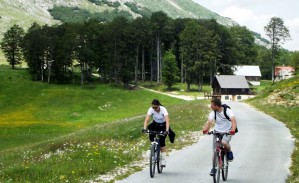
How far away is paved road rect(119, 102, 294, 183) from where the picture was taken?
47.2ft

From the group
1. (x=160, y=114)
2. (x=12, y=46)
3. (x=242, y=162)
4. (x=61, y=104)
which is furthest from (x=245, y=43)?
(x=160, y=114)

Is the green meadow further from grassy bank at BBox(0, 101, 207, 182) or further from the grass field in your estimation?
the grass field

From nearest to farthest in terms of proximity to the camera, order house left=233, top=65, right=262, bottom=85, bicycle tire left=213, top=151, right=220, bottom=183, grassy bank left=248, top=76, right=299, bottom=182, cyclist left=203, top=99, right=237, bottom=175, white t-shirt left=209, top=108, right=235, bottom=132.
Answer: bicycle tire left=213, top=151, right=220, bottom=183 → cyclist left=203, top=99, right=237, bottom=175 → white t-shirt left=209, top=108, right=235, bottom=132 → grassy bank left=248, top=76, right=299, bottom=182 → house left=233, top=65, right=262, bottom=85

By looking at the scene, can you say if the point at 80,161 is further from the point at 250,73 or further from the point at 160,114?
the point at 250,73

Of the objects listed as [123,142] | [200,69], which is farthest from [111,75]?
[123,142]

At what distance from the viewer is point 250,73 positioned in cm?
15612

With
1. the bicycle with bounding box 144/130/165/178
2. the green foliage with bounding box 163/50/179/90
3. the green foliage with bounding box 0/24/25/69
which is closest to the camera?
the bicycle with bounding box 144/130/165/178

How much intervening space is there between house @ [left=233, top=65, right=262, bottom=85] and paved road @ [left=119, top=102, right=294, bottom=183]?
13190 centimetres

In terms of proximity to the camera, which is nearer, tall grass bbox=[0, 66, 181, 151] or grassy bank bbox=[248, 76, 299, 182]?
grassy bank bbox=[248, 76, 299, 182]

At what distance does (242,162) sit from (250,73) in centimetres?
14339

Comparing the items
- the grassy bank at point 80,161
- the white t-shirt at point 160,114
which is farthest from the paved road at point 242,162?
the white t-shirt at point 160,114

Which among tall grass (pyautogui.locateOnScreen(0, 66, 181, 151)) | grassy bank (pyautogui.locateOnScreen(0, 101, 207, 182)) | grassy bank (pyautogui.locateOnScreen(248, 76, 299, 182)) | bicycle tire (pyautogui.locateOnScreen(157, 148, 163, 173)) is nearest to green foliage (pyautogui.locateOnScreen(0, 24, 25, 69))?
tall grass (pyautogui.locateOnScreen(0, 66, 181, 151))

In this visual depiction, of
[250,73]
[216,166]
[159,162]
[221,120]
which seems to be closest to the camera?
[216,166]

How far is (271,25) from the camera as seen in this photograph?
410ft
